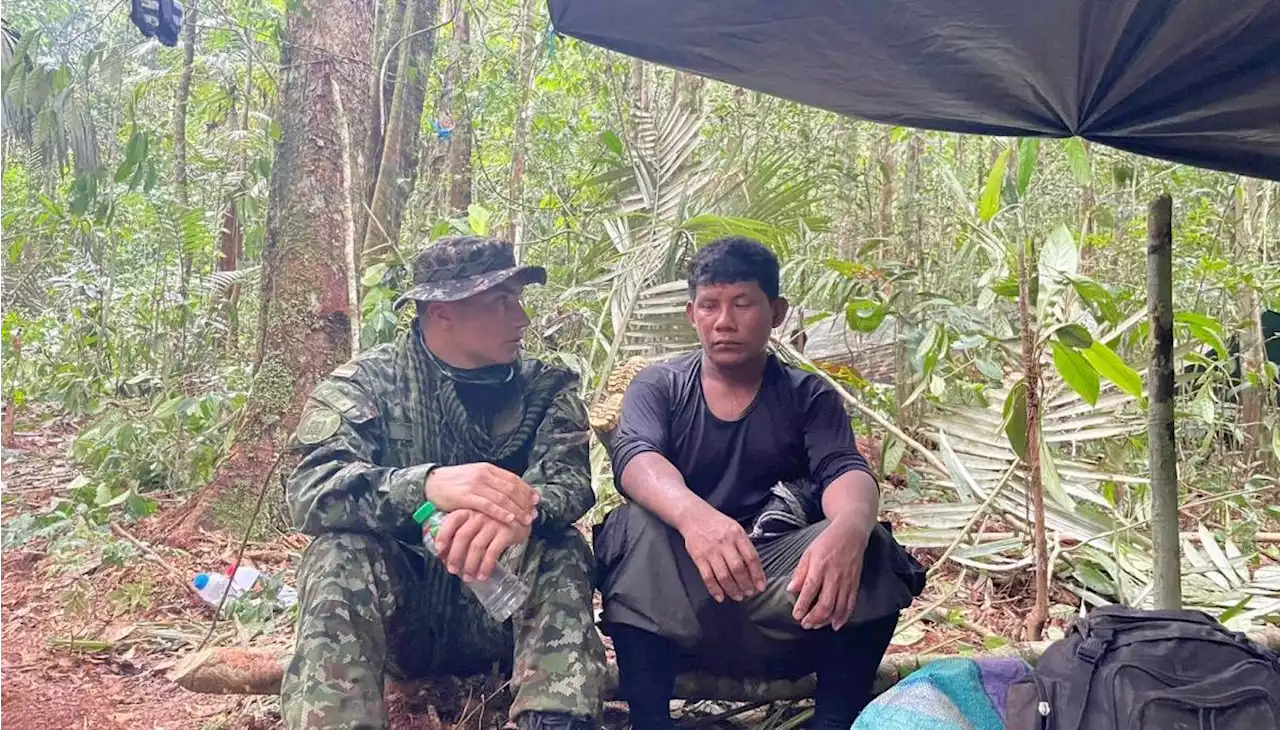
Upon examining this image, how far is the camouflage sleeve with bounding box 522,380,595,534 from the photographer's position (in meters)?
2.49

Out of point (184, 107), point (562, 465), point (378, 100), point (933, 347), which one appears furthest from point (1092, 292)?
point (184, 107)

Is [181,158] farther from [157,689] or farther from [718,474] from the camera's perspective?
[718,474]

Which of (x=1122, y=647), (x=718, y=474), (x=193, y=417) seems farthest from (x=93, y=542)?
(x=1122, y=647)

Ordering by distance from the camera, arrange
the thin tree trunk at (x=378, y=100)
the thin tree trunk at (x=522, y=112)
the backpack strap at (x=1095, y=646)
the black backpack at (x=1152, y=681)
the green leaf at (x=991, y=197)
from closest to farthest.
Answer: the black backpack at (x=1152, y=681) → the backpack strap at (x=1095, y=646) → the green leaf at (x=991, y=197) → the thin tree trunk at (x=378, y=100) → the thin tree trunk at (x=522, y=112)

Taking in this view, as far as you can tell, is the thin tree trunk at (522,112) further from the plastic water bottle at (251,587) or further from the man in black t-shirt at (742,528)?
the man in black t-shirt at (742,528)

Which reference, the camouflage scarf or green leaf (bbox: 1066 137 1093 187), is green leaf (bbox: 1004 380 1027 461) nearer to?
green leaf (bbox: 1066 137 1093 187)

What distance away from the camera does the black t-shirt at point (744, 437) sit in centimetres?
264

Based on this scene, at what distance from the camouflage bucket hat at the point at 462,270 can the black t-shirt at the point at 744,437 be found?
1.64 ft

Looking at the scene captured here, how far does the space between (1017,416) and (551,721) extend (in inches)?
63.4

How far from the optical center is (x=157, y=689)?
122 inches

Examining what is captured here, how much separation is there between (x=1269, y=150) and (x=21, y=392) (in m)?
7.84

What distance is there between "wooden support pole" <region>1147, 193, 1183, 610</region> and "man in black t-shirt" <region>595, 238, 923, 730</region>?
2.10 feet

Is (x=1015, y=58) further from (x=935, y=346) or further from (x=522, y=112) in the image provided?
(x=522, y=112)

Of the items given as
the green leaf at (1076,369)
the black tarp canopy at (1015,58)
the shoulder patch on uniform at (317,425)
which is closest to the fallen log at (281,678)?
the shoulder patch on uniform at (317,425)
